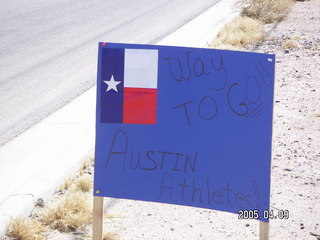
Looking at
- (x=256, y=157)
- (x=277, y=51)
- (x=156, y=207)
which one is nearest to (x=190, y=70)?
(x=256, y=157)

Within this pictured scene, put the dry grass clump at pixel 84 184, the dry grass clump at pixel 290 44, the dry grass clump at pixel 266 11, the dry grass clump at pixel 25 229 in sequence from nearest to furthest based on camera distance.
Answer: the dry grass clump at pixel 25 229 → the dry grass clump at pixel 84 184 → the dry grass clump at pixel 290 44 → the dry grass clump at pixel 266 11

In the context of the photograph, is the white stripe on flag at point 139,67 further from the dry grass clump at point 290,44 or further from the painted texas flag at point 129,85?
the dry grass clump at point 290,44

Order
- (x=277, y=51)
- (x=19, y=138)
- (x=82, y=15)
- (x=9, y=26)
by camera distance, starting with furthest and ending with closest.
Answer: (x=82, y=15) < (x=9, y=26) < (x=277, y=51) < (x=19, y=138)

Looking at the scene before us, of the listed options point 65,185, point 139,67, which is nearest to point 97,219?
point 139,67

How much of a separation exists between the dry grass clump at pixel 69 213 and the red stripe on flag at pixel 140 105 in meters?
0.96

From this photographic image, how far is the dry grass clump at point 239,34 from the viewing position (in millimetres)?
10406

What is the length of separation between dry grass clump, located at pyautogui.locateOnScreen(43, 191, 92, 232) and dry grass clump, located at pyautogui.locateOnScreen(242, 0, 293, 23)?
10.2m

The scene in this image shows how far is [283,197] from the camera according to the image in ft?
15.5

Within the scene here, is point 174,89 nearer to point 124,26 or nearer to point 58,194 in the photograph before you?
point 58,194

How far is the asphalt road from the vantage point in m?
7.71

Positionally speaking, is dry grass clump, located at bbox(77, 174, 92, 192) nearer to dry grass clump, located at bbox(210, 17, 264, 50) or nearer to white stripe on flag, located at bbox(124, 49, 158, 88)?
white stripe on flag, located at bbox(124, 49, 158, 88)

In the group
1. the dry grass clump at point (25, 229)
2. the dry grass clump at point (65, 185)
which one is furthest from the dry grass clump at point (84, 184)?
the dry grass clump at point (25, 229)

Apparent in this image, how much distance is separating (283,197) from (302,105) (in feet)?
8.88

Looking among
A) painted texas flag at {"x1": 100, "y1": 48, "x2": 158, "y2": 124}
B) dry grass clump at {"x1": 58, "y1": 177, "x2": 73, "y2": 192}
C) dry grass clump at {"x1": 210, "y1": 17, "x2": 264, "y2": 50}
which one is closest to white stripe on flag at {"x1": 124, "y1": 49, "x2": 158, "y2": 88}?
painted texas flag at {"x1": 100, "y1": 48, "x2": 158, "y2": 124}
